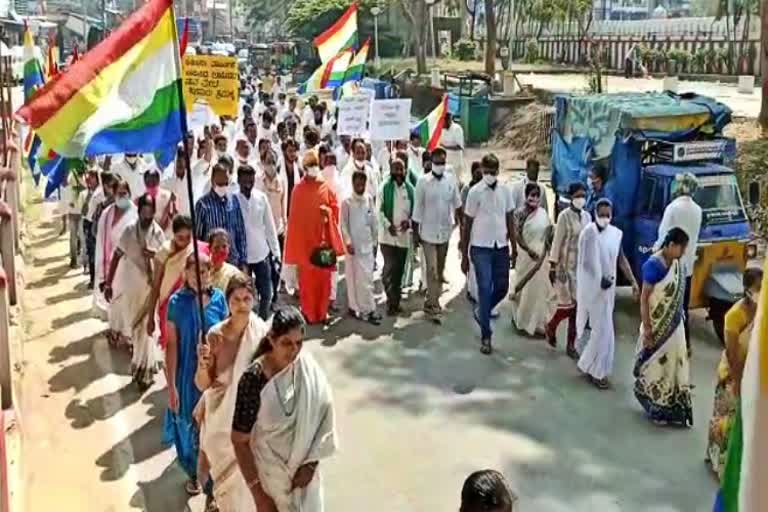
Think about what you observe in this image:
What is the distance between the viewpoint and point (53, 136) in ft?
16.3

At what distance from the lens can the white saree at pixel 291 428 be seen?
4094 millimetres

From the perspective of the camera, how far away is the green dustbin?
25.6 metres

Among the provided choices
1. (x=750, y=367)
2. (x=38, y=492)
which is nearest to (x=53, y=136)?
(x=38, y=492)

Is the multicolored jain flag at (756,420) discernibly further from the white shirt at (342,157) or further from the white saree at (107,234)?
the white shirt at (342,157)

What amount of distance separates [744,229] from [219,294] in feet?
18.3

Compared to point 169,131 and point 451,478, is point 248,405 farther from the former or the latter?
point 451,478

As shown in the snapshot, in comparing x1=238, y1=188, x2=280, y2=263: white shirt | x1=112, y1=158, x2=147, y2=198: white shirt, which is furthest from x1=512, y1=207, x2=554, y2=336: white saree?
x1=112, y1=158, x2=147, y2=198: white shirt

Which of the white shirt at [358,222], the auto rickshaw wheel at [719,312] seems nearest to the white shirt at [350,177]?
the white shirt at [358,222]

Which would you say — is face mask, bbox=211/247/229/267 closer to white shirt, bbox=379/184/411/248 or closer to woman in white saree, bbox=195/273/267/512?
woman in white saree, bbox=195/273/267/512

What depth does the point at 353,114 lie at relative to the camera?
43.7 ft

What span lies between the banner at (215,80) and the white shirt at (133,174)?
6.00 ft

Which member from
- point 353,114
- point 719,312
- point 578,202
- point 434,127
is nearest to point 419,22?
point 353,114

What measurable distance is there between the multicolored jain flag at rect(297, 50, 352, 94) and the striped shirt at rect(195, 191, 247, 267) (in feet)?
27.3

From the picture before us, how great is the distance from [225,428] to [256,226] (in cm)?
401
